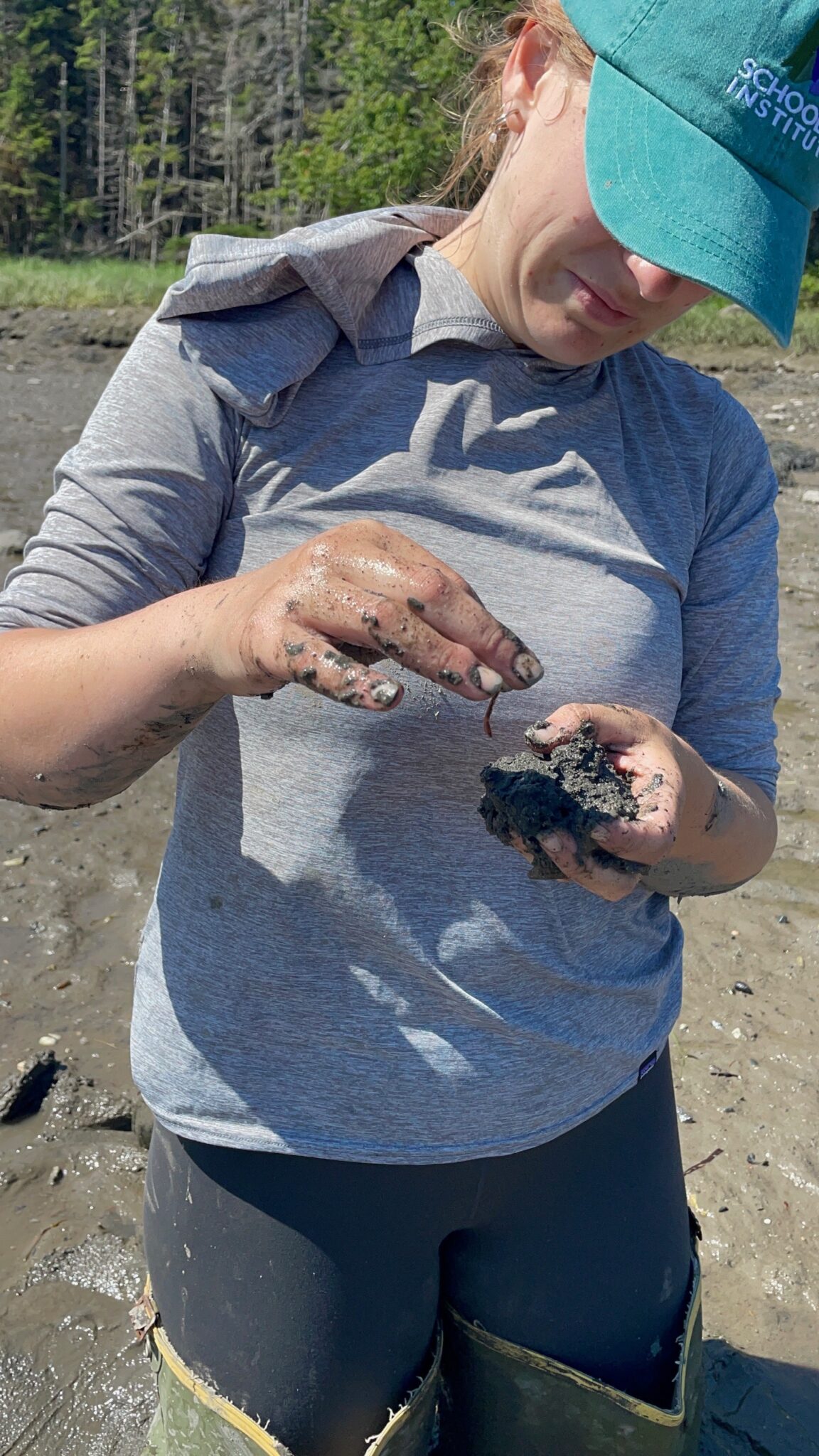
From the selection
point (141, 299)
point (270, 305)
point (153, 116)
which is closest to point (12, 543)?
point (270, 305)

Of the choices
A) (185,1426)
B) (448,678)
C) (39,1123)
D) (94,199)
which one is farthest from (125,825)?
(94,199)

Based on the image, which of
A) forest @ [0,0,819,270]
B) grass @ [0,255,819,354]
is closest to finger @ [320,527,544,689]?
grass @ [0,255,819,354]

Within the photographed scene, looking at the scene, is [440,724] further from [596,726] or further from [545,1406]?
[545,1406]

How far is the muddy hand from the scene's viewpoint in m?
1.27

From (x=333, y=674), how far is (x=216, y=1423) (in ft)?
3.29

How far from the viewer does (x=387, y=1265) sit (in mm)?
1433

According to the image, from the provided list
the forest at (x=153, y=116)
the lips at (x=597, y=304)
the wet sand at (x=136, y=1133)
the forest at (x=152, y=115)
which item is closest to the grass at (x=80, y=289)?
the forest at (x=152, y=115)

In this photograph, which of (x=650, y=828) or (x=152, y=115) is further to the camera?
(x=152, y=115)

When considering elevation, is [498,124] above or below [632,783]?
above

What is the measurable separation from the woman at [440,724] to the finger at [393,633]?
84 mm

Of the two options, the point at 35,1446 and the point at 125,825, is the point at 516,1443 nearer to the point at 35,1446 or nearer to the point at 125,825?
the point at 35,1446

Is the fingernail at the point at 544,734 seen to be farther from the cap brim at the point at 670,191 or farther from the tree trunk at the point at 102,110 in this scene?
the tree trunk at the point at 102,110

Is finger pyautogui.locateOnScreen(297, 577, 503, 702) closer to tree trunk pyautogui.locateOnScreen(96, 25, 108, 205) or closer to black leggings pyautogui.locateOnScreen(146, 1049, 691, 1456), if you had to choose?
black leggings pyautogui.locateOnScreen(146, 1049, 691, 1456)

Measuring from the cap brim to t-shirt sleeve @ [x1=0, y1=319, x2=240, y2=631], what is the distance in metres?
0.48
